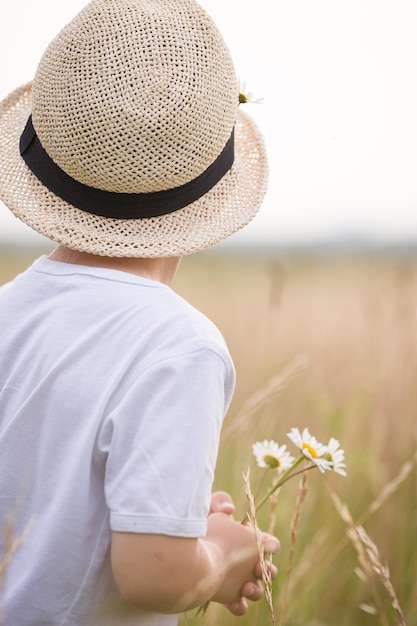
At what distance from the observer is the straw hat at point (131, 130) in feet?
4.55

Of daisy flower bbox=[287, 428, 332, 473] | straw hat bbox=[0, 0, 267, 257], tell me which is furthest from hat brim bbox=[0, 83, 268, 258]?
daisy flower bbox=[287, 428, 332, 473]

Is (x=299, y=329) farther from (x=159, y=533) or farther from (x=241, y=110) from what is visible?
(x=159, y=533)

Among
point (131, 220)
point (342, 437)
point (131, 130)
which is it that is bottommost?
point (342, 437)

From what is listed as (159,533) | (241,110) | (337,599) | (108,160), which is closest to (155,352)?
(159,533)

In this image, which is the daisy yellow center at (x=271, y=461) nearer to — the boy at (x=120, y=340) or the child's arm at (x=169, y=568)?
the boy at (x=120, y=340)

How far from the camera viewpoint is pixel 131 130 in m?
1.39

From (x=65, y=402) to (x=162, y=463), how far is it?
0.23 meters

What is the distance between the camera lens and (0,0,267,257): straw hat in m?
1.39

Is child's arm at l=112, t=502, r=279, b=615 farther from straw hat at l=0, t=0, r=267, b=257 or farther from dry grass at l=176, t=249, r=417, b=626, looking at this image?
straw hat at l=0, t=0, r=267, b=257

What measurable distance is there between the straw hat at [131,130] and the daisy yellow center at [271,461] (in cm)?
46

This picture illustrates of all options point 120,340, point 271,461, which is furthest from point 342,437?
point 120,340

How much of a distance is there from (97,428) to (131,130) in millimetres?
539

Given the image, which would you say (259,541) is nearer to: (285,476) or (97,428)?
(285,476)

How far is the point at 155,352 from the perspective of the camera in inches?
49.1
